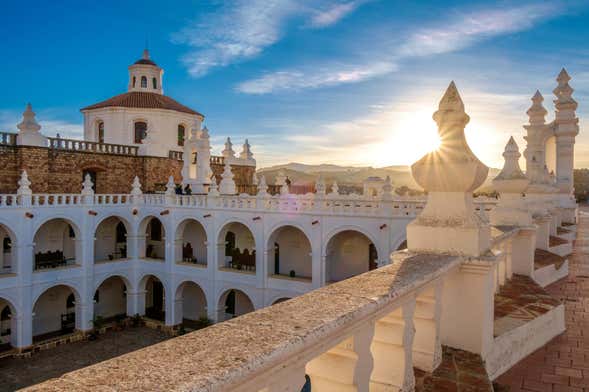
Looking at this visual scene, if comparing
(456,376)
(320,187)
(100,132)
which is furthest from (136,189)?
(456,376)

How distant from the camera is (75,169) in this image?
25219 millimetres

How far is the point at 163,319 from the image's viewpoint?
2614 cm

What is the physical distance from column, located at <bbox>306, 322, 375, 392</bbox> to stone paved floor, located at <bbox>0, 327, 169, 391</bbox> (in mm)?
19658

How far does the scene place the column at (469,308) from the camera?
11.6 ft

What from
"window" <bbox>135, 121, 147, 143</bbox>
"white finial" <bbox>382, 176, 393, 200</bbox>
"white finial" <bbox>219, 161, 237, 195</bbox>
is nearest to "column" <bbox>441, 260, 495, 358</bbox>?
"white finial" <bbox>382, 176, 393, 200</bbox>

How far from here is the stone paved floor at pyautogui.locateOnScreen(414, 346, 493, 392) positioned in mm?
3006

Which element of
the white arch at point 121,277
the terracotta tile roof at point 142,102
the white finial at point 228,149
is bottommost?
→ the white arch at point 121,277

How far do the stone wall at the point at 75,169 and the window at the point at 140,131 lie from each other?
330 centimetres

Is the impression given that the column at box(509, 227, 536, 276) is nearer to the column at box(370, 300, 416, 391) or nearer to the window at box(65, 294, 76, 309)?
the column at box(370, 300, 416, 391)

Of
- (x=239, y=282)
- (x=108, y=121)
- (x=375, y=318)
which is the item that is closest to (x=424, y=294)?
(x=375, y=318)

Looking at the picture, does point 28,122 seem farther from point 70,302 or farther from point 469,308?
point 469,308

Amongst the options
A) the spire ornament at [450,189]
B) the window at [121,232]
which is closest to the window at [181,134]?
the window at [121,232]

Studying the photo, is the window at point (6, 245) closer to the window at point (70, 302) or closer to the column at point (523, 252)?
the window at point (70, 302)

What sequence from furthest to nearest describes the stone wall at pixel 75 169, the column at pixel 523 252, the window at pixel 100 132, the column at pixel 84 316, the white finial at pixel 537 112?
the window at pixel 100 132 → the column at pixel 84 316 → the stone wall at pixel 75 169 → the white finial at pixel 537 112 → the column at pixel 523 252
